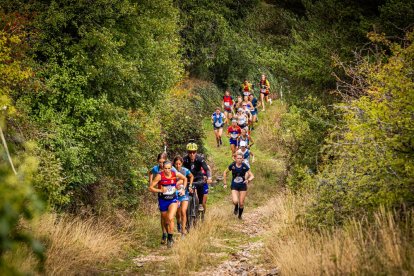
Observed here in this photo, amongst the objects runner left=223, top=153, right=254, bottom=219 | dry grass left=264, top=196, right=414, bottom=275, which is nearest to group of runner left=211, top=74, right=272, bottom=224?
runner left=223, top=153, right=254, bottom=219

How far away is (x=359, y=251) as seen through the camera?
6.40 metres

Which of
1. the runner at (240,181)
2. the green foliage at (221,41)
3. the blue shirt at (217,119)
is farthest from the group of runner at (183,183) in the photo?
the green foliage at (221,41)

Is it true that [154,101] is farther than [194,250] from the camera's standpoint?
Yes

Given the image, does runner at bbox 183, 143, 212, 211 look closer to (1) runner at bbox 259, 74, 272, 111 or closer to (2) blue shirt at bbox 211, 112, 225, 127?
(2) blue shirt at bbox 211, 112, 225, 127

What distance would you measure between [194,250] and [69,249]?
89.9 inches

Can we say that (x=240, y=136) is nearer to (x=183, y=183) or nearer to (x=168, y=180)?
(x=183, y=183)

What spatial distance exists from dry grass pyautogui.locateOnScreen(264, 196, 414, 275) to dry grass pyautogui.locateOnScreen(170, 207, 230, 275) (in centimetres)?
169

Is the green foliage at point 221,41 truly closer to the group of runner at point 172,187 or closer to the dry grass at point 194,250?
the group of runner at point 172,187

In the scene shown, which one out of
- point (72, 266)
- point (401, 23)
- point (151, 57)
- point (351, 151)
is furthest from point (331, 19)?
point (72, 266)

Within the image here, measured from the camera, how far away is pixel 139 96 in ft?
49.3

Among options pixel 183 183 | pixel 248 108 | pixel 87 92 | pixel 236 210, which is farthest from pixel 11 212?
pixel 248 108

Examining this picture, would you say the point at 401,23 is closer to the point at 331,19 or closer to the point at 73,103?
the point at 331,19

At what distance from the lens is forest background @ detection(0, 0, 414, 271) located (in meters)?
7.76

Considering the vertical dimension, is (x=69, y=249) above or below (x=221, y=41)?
below
